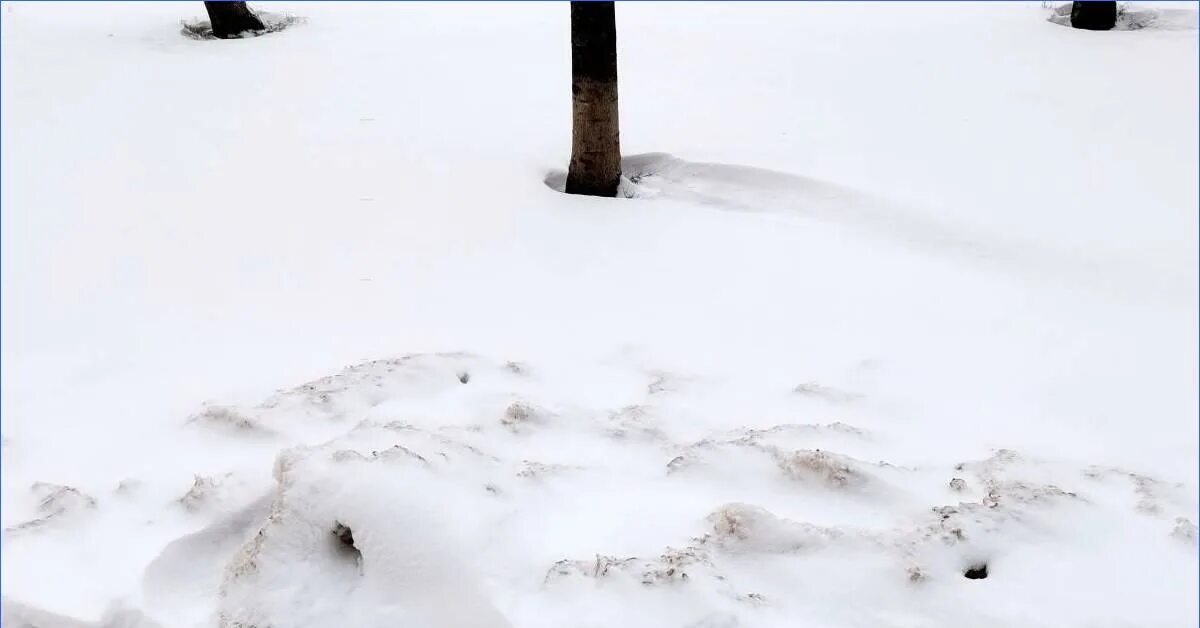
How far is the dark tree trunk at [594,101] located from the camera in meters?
4.11

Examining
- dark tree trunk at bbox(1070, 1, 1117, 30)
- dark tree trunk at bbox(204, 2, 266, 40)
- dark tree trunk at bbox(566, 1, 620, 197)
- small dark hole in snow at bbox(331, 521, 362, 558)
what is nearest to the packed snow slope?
small dark hole in snow at bbox(331, 521, 362, 558)

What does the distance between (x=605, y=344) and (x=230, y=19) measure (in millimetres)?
5703

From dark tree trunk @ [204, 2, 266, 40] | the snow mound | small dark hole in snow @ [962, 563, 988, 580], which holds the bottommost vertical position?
small dark hole in snow @ [962, 563, 988, 580]

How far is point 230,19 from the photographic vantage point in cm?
730

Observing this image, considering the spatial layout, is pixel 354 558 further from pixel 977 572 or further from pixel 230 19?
pixel 230 19

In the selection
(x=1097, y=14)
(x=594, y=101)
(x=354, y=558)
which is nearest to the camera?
(x=354, y=558)

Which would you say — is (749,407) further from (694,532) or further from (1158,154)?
(1158,154)

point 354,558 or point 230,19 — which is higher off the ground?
point 230,19

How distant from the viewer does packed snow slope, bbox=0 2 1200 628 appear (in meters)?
1.97

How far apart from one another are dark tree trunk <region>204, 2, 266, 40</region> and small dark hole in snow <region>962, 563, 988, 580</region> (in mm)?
7125

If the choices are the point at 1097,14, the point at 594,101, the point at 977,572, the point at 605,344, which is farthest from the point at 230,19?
the point at 977,572

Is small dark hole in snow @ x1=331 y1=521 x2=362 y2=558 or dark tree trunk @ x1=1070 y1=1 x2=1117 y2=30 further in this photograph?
dark tree trunk @ x1=1070 y1=1 x2=1117 y2=30

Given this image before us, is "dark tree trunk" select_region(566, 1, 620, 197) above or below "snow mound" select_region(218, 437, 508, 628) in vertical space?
above

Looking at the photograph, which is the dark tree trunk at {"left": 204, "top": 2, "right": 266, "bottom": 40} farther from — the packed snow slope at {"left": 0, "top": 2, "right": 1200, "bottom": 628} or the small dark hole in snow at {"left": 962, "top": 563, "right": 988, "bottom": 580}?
the small dark hole in snow at {"left": 962, "top": 563, "right": 988, "bottom": 580}
